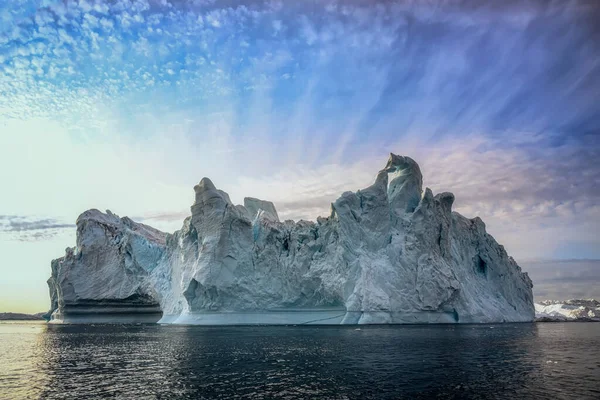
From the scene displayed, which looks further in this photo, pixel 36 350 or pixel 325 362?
pixel 36 350

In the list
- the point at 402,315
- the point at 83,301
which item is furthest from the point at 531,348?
the point at 83,301

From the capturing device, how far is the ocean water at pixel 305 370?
11562 mm

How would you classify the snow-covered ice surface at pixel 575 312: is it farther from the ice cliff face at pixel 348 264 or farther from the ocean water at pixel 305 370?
the ocean water at pixel 305 370

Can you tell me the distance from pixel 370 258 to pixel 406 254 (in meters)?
2.92

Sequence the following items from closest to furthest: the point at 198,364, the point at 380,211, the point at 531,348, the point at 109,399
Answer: the point at 109,399
the point at 198,364
the point at 531,348
the point at 380,211

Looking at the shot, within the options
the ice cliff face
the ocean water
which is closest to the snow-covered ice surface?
the ice cliff face

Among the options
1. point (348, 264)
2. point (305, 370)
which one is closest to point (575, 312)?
point (348, 264)

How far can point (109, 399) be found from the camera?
35.6ft

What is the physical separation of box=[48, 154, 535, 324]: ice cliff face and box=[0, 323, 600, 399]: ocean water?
39.1ft

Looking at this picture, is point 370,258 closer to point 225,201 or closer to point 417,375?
point 225,201

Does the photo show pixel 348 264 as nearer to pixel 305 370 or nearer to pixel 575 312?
pixel 305 370

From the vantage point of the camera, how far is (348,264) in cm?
3562

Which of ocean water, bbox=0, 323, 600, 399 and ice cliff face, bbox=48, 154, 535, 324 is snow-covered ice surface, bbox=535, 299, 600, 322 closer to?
ice cliff face, bbox=48, 154, 535, 324

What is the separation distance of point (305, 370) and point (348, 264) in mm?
21278
